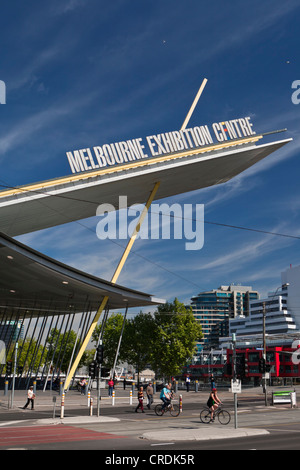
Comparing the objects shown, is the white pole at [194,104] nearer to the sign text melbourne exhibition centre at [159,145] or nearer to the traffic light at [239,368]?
the sign text melbourne exhibition centre at [159,145]

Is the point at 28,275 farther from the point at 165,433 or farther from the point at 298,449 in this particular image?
the point at 298,449

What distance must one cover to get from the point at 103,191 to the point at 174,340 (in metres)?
45.0

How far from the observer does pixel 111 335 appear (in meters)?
98.9

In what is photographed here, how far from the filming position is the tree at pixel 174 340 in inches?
3231

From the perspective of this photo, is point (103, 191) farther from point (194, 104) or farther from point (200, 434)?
point (200, 434)

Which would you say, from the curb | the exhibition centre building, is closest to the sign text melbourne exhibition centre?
the exhibition centre building

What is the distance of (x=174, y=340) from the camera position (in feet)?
270

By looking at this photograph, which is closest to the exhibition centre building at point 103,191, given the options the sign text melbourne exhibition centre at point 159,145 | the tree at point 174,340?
the sign text melbourne exhibition centre at point 159,145

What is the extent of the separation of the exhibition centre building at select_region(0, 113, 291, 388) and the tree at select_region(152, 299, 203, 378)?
95.7 ft

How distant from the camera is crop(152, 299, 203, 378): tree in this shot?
82062mm

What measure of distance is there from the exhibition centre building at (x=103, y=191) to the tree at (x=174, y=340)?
29182 millimetres

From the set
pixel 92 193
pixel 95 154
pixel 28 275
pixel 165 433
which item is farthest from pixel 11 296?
pixel 165 433

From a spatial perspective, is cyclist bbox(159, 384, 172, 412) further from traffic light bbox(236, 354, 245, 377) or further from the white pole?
the white pole

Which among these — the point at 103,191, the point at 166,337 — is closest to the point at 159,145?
the point at 103,191
